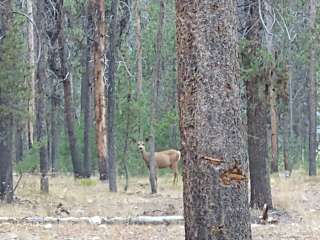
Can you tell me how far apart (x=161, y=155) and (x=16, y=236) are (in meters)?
12.7

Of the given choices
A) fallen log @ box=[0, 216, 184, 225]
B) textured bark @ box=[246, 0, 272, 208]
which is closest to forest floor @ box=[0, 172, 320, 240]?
fallen log @ box=[0, 216, 184, 225]

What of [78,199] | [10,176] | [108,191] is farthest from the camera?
[108,191]

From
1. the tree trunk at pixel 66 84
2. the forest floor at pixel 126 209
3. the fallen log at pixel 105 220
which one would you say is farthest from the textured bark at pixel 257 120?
the tree trunk at pixel 66 84

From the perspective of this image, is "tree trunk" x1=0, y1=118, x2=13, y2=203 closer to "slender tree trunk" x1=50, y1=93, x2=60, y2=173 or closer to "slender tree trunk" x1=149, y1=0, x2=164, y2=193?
"slender tree trunk" x1=149, y1=0, x2=164, y2=193

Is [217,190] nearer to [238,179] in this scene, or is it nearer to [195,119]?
[238,179]

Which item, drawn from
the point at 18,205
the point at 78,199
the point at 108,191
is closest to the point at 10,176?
the point at 18,205

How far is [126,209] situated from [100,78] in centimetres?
777

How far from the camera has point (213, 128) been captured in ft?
17.0

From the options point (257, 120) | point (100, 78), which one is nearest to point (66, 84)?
point (100, 78)

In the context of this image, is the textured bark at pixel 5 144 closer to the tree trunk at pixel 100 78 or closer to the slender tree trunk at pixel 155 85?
the slender tree trunk at pixel 155 85

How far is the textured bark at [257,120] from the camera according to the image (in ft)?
38.8

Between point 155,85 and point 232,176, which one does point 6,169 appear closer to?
point 155,85

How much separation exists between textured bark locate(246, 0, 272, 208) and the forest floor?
54cm

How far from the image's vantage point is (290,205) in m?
13.9
